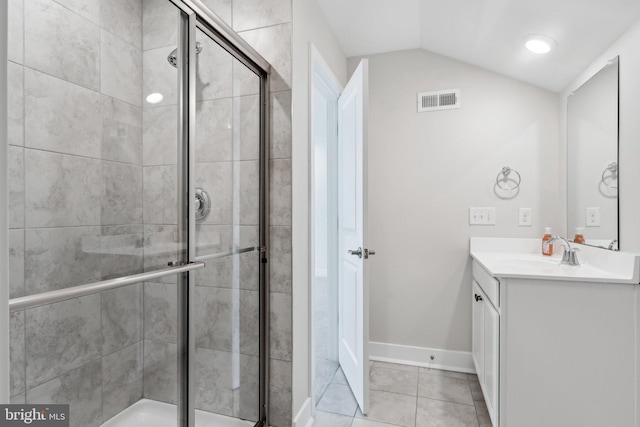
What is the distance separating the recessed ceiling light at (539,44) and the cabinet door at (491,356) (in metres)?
1.53

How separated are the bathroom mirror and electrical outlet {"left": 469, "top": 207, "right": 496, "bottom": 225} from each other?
1.48ft

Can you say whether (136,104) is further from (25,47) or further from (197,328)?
(197,328)

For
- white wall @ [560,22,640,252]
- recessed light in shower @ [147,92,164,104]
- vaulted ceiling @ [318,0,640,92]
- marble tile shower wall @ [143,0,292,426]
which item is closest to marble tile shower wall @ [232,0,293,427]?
marble tile shower wall @ [143,0,292,426]

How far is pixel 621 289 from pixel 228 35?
2.04 m

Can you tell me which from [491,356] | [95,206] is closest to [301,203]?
[95,206]

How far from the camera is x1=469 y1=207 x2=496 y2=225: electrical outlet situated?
97.8 inches

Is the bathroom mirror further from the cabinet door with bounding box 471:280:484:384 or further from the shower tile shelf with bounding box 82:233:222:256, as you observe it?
the shower tile shelf with bounding box 82:233:222:256

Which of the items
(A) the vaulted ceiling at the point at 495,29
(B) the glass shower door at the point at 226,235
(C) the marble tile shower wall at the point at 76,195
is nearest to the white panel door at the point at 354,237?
(A) the vaulted ceiling at the point at 495,29

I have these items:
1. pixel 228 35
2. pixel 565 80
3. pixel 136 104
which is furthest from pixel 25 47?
pixel 565 80

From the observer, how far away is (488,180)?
2.50m

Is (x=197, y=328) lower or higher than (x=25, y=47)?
lower

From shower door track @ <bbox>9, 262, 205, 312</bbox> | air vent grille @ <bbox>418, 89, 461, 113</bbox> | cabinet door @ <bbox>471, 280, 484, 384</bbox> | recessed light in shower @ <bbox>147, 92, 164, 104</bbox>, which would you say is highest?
air vent grille @ <bbox>418, 89, 461, 113</bbox>

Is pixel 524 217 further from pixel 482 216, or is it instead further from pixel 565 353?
pixel 565 353

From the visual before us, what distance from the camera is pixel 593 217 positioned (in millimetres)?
1963
